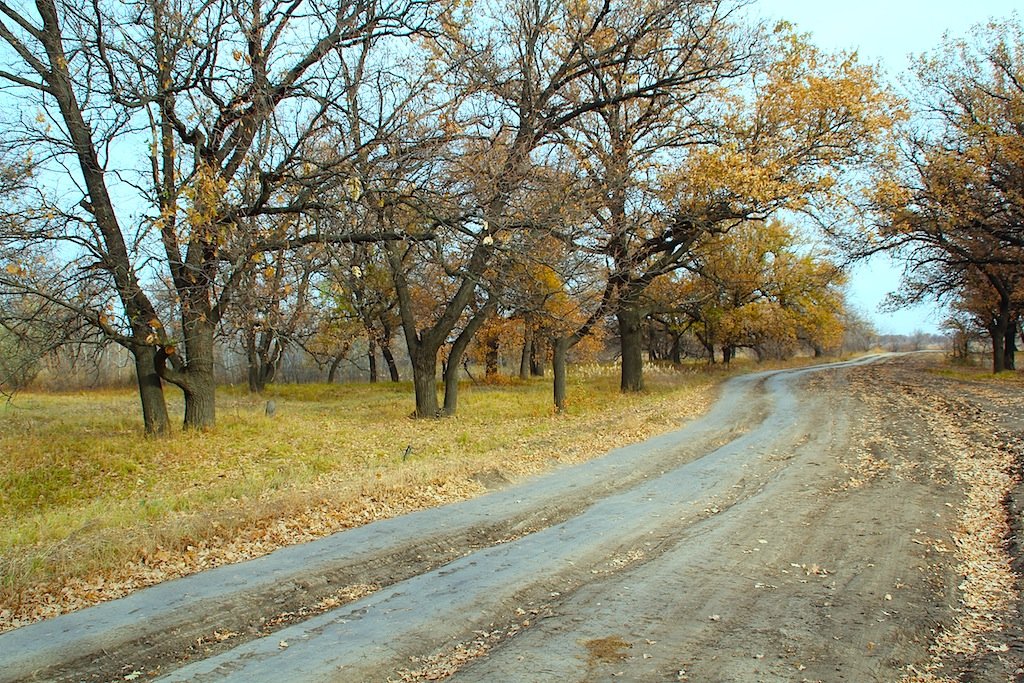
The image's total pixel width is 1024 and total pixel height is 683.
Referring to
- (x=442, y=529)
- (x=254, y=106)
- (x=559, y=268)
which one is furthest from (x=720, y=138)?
(x=442, y=529)

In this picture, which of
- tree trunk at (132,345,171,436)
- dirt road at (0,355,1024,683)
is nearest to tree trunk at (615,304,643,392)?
dirt road at (0,355,1024,683)

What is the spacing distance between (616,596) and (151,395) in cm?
1157

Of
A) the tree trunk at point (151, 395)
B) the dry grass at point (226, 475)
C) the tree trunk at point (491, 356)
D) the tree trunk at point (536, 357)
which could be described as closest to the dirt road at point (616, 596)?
the dry grass at point (226, 475)

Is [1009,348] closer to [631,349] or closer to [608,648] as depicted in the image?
[631,349]

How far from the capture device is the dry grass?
5914 mm

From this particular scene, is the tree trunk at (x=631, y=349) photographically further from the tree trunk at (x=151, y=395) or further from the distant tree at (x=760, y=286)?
the tree trunk at (x=151, y=395)

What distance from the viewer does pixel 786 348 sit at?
60844 mm

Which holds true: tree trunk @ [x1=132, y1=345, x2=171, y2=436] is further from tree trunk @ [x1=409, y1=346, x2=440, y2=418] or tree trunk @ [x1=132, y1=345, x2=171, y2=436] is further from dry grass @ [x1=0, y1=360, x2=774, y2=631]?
tree trunk @ [x1=409, y1=346, x2=440, y2=418]

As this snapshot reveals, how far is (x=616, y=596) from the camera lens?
5.49 metres

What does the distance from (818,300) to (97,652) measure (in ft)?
121

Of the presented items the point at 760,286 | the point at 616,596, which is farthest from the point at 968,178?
the point at 616,596

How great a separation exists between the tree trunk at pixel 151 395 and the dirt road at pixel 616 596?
8.48 metres

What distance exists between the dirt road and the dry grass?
52 cm

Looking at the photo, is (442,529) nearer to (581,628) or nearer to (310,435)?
(581,628)
